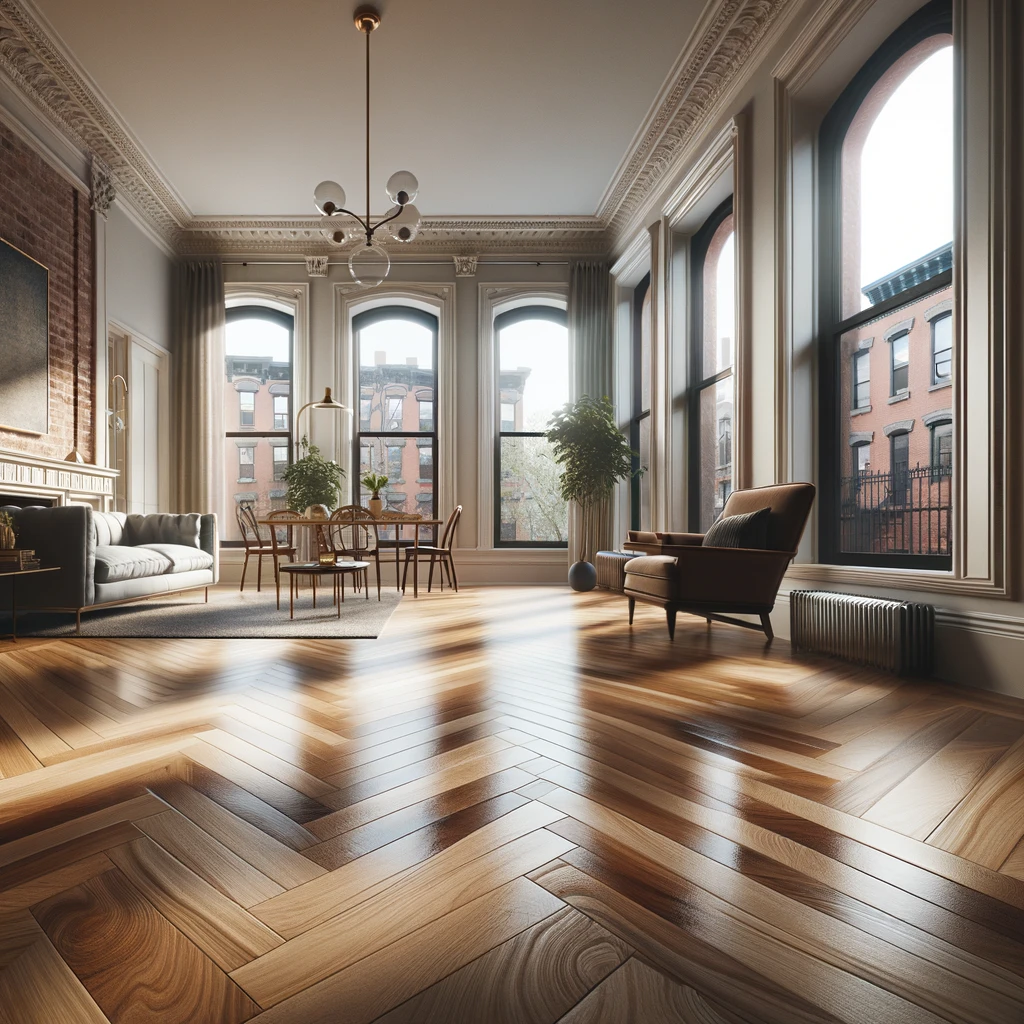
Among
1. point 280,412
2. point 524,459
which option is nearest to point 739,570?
point 524,459

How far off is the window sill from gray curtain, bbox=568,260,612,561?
3.81 m

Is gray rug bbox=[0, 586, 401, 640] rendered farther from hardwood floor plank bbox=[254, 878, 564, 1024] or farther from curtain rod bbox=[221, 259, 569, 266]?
curtain rod bbox=[221, 259, 569, 266]

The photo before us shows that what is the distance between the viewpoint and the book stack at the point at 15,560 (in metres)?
3.85

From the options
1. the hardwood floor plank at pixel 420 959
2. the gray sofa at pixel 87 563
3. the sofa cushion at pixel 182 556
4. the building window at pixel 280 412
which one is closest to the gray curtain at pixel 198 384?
the building window at pixel 280 412

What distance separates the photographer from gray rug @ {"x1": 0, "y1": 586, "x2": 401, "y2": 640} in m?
4.06

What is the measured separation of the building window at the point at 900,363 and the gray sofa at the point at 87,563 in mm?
4615

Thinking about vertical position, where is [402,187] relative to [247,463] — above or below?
above

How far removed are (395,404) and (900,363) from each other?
5.66 metres

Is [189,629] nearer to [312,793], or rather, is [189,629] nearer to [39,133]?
[312,793]

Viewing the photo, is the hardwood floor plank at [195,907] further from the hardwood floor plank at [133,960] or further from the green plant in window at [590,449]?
the green plant in window at [590,449]

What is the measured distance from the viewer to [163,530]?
602 centimetres

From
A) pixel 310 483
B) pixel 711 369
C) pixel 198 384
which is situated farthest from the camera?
pixel 198 384

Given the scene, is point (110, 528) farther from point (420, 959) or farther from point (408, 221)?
point (420, 959)

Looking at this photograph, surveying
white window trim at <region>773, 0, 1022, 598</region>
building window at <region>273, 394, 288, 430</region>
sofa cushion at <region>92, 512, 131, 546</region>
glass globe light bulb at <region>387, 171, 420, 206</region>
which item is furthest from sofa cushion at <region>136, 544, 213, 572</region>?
white window trim at <region>773, 0, 1022, 598</region>
